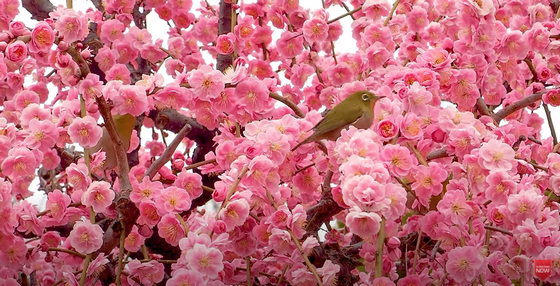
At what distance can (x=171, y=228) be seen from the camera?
4.17 feet

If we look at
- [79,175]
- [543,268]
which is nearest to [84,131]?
[79,175]

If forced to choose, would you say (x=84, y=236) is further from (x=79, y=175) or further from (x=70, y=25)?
(x=70, y=25)

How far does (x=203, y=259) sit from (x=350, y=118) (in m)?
0.50

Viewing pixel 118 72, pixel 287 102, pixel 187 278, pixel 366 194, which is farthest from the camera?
pixel 118 72

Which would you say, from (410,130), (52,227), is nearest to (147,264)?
(52,227)

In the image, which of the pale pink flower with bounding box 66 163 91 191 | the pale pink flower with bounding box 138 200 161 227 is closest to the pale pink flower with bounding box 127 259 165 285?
the pale pink flower with bounding box 138 200 161 227

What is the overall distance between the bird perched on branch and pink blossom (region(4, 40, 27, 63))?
1.99 feet

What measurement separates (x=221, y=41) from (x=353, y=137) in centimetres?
76

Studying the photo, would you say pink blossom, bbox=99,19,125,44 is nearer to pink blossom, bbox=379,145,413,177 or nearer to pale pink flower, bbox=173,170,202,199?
pale pink flower, bbox=173,170,202,199

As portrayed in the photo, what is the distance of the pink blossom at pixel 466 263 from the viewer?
47.1 inches

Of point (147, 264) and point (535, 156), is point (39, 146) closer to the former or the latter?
point (147, 264)

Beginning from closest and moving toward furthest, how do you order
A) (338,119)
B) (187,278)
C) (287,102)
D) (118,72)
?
(187,278), (338,119), (287,102), (118,72)

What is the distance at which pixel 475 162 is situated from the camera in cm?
124

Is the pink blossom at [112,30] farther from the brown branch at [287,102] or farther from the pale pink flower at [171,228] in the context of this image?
the pale pink flower at [171,228]
